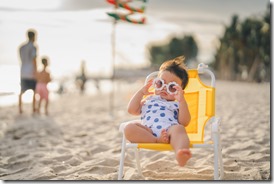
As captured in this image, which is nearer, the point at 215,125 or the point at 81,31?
the point at 215,125

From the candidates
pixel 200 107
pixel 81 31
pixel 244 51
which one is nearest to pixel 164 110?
pixel 200 107

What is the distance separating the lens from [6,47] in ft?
14.3

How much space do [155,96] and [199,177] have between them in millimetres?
565

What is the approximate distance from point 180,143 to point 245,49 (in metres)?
18.4

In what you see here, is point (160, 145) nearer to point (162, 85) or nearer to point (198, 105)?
point (162, 85)

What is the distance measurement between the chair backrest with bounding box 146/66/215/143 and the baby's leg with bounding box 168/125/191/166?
346 mm

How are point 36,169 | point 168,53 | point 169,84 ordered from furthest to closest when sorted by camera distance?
point 168,53 < point 36,169 < point 169,84

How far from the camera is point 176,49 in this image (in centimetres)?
2866

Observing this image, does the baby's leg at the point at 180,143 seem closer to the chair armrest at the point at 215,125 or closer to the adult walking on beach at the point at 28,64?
the chair armrest at the point at 215,125

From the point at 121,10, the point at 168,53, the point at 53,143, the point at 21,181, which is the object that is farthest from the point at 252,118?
the point at 168,53

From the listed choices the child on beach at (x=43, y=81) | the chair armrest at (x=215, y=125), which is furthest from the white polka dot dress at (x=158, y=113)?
the child on beach at (x=43, y=81)

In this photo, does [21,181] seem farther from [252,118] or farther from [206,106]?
[252,118]

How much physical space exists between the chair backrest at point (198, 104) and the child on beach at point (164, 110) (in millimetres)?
224

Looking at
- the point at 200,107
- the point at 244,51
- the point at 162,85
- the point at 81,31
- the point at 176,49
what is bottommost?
the point at 176,49
